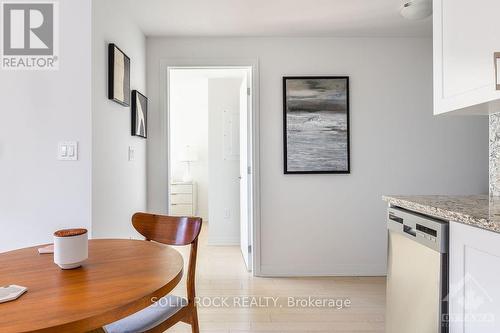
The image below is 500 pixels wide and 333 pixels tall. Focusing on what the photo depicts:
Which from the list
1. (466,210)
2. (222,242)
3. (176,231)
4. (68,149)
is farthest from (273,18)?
(222,242)

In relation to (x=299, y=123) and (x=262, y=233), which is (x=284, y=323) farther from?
(x=299, y=123)

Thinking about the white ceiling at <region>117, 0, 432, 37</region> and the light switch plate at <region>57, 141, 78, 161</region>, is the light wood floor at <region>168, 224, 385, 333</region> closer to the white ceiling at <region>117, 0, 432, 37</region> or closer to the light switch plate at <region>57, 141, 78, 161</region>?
the light switch plate at <region>57, 141, 78, 161</region>

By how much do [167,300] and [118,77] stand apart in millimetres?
1549

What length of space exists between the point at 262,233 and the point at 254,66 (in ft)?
5.40

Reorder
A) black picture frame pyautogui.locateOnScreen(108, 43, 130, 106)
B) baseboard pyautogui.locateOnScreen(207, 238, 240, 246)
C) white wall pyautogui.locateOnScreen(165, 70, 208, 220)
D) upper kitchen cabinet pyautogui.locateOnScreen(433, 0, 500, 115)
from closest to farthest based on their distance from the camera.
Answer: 1. upper kitchen cabinet pyautogui.locateOnScreen(433, 0, 500, 115)
2. black picture frame pyautogui.locateOnScreen(108, 43, 130, 106)
3. baseboard pyautogui.locateOnScreen(207, 238, 240, 246)
4. white wall pyautogui.locateOnScreen(165, 70, 208, 220)

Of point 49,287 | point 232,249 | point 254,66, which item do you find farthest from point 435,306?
point 232,249

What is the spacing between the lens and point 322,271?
306 cm

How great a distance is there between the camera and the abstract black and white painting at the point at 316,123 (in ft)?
9.94

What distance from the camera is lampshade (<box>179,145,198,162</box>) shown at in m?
5.85

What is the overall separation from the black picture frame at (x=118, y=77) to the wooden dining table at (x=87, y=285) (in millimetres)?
1172

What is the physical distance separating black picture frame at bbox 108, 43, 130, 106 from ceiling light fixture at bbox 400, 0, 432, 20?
2.14 meters

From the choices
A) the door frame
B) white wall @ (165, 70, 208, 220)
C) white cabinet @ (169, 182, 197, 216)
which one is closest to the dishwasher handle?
the door frame

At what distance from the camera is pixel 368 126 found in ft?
10.1

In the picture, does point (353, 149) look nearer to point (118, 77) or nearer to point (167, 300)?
point (118, 77)
